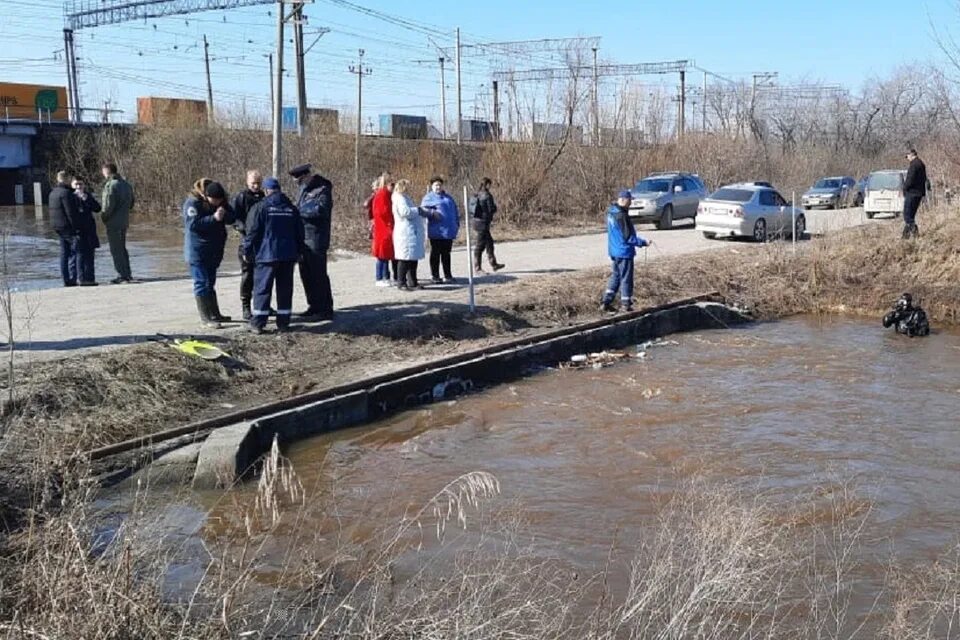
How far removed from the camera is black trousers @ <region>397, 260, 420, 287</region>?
15.3m

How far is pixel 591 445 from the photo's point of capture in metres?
9.97

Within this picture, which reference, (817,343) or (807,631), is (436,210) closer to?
(817,343)

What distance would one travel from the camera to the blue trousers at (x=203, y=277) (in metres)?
11.5

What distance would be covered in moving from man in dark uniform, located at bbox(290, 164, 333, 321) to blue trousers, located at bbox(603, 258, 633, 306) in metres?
4.69

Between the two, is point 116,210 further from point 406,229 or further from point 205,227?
point 205,227

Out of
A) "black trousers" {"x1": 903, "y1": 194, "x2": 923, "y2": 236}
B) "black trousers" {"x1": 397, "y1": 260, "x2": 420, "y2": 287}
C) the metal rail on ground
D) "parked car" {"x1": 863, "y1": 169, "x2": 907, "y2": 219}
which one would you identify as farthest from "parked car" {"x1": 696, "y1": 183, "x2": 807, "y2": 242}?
"black trousers" {"x1": 397, "y1": 260, "x2": 420, "y2": 287}

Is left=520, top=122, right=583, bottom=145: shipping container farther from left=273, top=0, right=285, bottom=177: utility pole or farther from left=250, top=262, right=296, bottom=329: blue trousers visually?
left=250, top=262, right=296, bottom=329: blue trousers

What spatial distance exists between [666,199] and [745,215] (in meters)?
4.70

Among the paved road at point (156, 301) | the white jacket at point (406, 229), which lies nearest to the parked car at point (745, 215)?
the paved road at point (156, 301)

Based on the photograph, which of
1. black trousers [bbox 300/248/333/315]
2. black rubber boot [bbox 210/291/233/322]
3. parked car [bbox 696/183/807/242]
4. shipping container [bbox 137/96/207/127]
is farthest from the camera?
shipping container [bbox 137/96/207/127]

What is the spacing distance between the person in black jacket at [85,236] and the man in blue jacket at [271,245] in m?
5.26

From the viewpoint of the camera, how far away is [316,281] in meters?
12.5

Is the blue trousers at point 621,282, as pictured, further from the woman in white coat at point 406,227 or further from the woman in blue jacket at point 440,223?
the woman in white coat at point 406,227

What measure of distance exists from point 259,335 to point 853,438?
21.0ft
